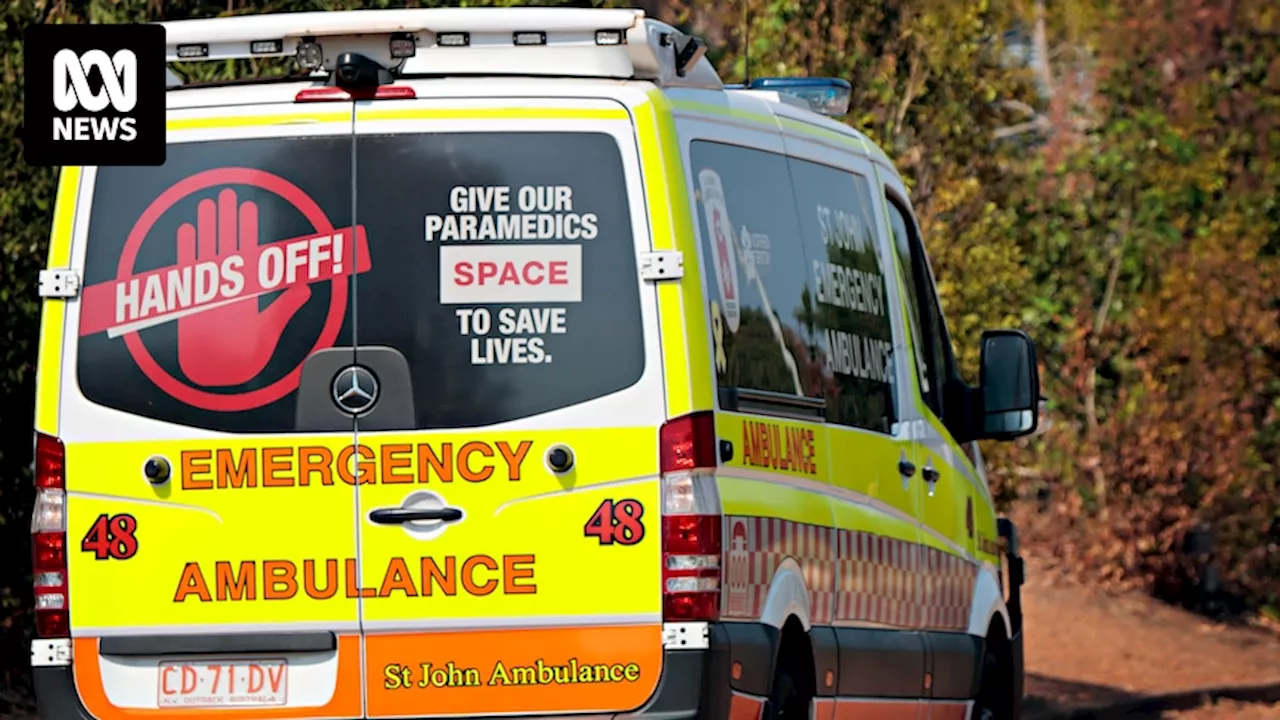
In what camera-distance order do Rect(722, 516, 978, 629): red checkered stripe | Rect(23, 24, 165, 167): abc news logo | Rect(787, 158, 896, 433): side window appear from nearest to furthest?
1. Rect(722, 516, 978, 629): red checkered stripe
2. Rect(23, 24, 165, 167): abc news logo
3. Rect(787, 158, 896, 433): side window

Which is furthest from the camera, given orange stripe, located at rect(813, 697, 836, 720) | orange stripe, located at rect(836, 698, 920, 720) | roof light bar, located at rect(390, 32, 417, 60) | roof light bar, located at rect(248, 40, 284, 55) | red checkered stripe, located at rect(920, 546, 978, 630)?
red checkered stripe, located at rect(920, 546, 978, 630)

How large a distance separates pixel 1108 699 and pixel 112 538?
1010cm

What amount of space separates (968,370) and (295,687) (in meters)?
9.08

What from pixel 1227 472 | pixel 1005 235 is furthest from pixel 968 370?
pixel 1227 472

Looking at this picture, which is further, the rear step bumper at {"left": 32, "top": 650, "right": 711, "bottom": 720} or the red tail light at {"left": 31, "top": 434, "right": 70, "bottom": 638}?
the red tail light at {"left": 31, "top": 434, "right": 70, "bottom": 638}

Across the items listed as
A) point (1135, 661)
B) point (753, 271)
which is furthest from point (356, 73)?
point (1135, 661)

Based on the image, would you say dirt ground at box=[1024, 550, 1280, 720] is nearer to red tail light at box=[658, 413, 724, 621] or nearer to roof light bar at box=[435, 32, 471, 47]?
red tail light at box=[658, 413, 724, 621]

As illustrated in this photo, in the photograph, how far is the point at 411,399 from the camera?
7.04 meters

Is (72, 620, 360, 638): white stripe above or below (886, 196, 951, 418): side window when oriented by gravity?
below

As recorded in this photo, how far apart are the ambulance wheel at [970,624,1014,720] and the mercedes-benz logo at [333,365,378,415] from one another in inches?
157

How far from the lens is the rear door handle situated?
23.0 feet

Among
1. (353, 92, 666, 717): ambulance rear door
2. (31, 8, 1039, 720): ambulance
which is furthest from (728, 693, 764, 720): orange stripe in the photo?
(353, 92, 666, 717): ambulance rear door

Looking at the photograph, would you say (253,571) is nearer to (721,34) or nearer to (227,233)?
(227,233)

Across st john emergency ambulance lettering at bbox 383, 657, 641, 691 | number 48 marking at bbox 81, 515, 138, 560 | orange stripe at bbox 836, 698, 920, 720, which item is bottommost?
orange stripe at bbox 836, 698, 920, 720
